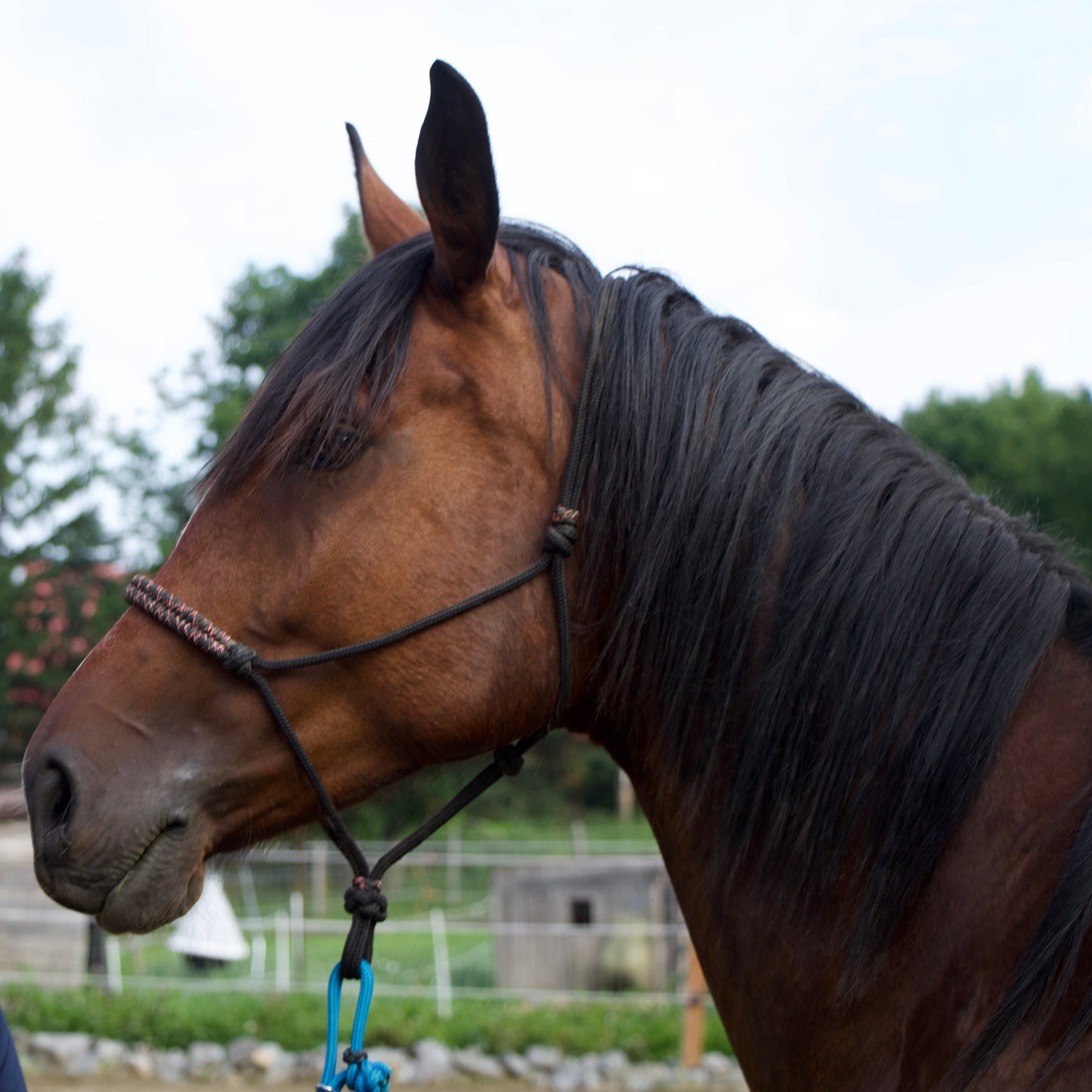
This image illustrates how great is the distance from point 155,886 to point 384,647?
520mm

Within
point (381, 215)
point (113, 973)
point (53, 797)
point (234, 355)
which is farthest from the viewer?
point (234, 355)

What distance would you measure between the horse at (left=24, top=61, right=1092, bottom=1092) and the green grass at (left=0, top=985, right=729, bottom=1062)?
24.2ft

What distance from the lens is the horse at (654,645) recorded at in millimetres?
1499

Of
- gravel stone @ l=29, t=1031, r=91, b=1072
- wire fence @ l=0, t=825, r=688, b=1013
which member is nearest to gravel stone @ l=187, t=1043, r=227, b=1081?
gravel stone @ l=29, t=1031, r=91, b=1072

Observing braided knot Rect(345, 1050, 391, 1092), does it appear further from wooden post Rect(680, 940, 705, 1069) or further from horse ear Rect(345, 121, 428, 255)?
wooden post Rect(680, 940, 705, 1069)

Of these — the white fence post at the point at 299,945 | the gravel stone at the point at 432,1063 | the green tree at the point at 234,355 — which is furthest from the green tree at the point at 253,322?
the gravel stone at the point at 432,1063

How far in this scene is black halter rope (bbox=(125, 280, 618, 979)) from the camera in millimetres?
1655

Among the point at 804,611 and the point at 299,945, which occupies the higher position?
the point at 804,611

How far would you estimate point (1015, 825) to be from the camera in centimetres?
147

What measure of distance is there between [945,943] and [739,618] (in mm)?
568

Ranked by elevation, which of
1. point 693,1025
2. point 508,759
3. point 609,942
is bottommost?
point 609,942

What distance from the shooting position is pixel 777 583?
166 cm

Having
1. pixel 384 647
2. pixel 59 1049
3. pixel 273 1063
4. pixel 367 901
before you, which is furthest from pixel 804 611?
pixel 59 1049

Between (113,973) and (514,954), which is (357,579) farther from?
(113,973)
